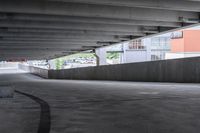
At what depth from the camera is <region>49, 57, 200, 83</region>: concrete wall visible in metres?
20.0

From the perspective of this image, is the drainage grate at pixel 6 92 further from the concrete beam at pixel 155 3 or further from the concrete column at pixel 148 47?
the concrete column at pixel 148 47

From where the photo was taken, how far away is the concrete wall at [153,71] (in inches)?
789

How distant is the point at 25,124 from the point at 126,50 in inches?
2557

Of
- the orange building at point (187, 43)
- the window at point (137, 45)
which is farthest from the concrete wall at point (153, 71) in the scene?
the window at point (137, 45)

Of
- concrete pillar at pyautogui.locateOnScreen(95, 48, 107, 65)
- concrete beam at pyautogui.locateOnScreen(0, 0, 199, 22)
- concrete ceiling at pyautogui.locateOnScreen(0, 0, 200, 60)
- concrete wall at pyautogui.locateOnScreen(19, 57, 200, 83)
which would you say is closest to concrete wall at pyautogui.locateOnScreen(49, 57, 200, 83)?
concrete wall at pyautogui.locateOnScreen(19, 57, 200, 83)

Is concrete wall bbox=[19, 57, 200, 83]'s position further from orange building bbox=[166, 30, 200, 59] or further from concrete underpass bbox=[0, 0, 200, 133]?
orange building bbox=[166, 30, 200, 59]

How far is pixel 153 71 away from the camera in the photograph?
2323 centimetres

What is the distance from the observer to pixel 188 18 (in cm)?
1791

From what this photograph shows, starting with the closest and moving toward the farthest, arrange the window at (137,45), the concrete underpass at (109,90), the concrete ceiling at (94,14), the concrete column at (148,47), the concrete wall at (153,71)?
the concrete underpass at (109,90) → the concrete ceiling at (94,14) → the concrete wall at (153,71) → the concrete column at (148,47) → the window at (137,45)

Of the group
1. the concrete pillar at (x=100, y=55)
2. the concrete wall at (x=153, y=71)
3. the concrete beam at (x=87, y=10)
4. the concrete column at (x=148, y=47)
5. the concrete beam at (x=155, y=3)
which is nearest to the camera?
the concrete beam at (x=155, y=3)

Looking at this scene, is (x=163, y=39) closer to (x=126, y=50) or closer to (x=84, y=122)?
(x=126, y=50)

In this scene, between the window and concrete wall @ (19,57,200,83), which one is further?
the window

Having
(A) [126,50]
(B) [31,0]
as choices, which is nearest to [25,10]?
(B) [31,0]

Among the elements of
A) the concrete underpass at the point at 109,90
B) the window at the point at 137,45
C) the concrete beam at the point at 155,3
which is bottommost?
the concrete underpass at the point at 109,90
